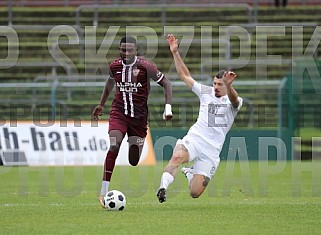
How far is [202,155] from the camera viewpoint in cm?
1338

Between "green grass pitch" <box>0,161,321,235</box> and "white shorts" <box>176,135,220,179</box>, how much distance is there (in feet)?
1.80

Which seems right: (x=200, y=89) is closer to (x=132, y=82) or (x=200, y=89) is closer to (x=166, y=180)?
(x=132, y=82)

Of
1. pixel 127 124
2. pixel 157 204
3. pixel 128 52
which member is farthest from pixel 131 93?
pixel 157 204

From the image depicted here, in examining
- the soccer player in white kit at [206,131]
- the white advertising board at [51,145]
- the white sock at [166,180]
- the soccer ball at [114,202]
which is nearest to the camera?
the white sock at [166,180]

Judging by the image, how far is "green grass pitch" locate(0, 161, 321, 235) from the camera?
10.6m

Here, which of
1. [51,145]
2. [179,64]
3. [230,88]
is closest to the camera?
[230,88]

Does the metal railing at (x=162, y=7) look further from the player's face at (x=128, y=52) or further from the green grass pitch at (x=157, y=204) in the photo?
the player's face at (x=128, y=52)

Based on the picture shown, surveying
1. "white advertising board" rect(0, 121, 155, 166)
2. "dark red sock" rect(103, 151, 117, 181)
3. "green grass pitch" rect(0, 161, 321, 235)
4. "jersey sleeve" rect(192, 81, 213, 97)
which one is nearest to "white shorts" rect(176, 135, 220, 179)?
"green grass pitch" rect(0, 161, 321, 235)

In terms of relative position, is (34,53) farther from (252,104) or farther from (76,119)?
(252,104)

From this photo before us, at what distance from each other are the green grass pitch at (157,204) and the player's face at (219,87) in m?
1.71

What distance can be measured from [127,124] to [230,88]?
1927 millimetres

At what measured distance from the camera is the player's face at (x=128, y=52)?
13289 mm

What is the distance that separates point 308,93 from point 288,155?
83.0 inches

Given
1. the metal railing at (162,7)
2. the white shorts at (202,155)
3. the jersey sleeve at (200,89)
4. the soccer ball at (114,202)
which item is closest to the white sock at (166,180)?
the soccer ball at (114,202)
